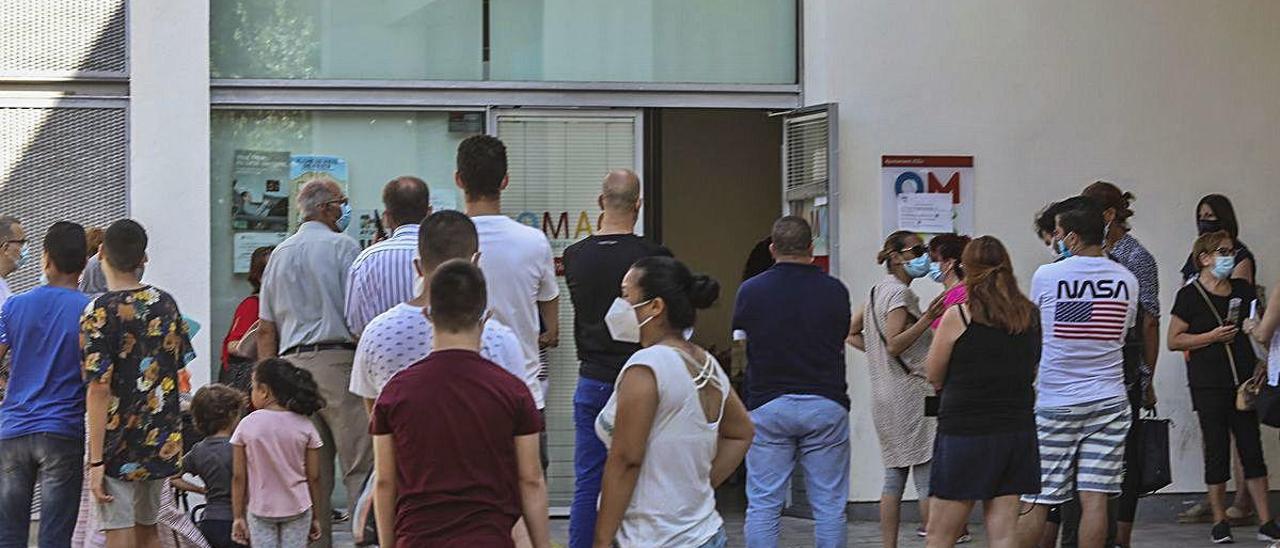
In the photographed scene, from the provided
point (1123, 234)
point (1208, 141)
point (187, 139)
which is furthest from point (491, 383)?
point (1208, 141)

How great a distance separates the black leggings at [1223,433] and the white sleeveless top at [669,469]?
5.79 metres

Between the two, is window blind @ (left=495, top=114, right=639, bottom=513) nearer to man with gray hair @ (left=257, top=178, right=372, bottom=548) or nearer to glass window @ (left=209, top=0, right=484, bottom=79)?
glass window @ (left=209, top=0, right=484, bottom=79)

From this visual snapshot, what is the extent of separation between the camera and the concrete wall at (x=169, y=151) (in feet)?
36.9

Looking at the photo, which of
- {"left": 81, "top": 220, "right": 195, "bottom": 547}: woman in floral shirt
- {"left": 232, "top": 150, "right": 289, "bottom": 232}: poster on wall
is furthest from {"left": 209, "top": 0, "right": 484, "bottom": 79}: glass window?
{"left": 81, "top": 220, "right": 195, "bottom": 547}: woman in floral shirt

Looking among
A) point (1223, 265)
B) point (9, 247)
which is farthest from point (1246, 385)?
point (9, 247)

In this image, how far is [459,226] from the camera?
6.03 meters

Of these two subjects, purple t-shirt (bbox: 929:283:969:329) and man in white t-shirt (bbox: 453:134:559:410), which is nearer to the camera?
man in white t-shirt (bbox: 453:134:559:410)

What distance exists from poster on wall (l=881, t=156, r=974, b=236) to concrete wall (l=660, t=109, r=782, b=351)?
5.17 m

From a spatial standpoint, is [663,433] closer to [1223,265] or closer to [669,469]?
[669,469]

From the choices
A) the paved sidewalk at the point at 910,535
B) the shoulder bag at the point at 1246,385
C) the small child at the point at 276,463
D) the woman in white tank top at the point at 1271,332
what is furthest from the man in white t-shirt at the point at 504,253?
the shoulder bag at the point at 1246,385

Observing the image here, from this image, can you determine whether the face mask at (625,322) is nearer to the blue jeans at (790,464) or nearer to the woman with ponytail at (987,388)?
the woman with ponytail at (987,388)

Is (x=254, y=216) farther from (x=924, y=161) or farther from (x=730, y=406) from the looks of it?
(x=730, y=406)

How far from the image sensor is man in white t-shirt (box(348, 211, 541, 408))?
19.4ft

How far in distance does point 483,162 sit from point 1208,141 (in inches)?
250
